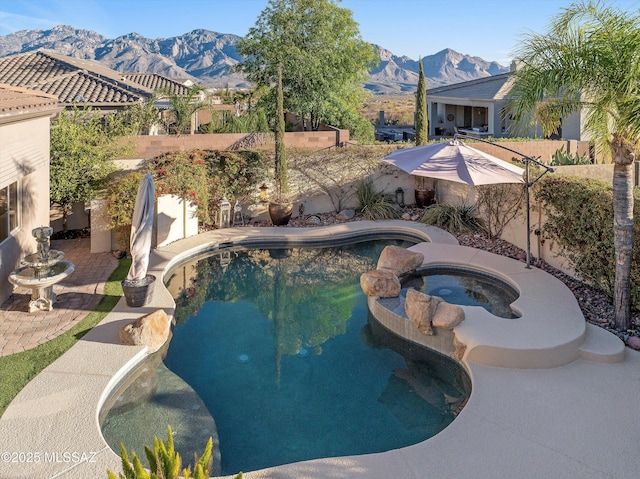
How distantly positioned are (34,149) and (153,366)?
6.91 meters

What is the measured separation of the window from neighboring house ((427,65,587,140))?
20965mm

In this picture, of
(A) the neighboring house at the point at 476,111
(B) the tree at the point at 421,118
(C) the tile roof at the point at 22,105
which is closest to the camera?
(C) the tile roof at the point at 22,105

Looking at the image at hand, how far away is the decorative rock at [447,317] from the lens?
893cm

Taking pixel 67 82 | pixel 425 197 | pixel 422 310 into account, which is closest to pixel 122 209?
pixel 422 310

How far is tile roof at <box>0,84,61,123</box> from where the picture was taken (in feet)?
31.6

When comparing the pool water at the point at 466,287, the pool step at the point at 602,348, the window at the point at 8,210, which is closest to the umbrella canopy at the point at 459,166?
the pool water at the point at 466,287

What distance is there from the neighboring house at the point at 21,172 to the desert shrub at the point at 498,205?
1269 centimetres

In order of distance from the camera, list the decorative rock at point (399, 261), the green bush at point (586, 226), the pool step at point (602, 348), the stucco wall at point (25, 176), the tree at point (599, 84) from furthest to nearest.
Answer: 1. the decorative rock at point (399, 261)
2. the stucco wall at point (25, 176)
3. the green bush at point (586, 226)
4. the tree at point (599, 84)
5. the pool step at point (602, 348)

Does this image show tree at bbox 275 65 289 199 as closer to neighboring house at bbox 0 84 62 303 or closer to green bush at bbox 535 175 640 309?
neighboring house at bbox 0 84 62 303

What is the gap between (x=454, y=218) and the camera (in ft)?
55.5

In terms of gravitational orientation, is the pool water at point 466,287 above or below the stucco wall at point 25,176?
below

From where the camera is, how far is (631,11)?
8.34 meters

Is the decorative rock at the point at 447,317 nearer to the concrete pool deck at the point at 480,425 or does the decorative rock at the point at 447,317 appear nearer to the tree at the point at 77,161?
the concrete pool deck at the point at 480,425

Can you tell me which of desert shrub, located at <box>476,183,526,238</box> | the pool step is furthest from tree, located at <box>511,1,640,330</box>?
desert shrub, located at <box>476,183,526,238</box>
